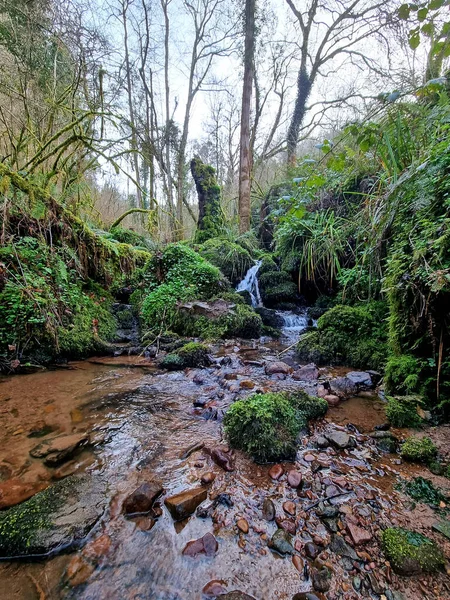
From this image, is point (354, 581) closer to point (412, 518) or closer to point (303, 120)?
point (412, 518)

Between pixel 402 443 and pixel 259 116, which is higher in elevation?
pixel 259 116

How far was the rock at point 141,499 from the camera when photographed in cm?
131

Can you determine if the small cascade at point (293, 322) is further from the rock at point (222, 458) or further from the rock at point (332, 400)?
the rock at point (222, 458)

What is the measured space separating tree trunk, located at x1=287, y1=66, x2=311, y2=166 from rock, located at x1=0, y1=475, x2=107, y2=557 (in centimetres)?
1265

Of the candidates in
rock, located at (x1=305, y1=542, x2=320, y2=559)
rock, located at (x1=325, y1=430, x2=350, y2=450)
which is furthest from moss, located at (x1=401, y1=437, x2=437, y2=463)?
rock, located at (x1=305, y1=542, x2=320, y2=559)

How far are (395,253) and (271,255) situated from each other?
4966 mm

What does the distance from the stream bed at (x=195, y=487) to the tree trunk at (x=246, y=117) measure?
23.7ft

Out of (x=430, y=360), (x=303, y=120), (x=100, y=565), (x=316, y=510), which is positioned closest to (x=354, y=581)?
(x=316, y=510)

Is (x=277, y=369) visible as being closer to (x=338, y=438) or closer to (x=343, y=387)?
(x=343, y=387)

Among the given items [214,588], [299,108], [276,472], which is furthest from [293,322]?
[299,108]

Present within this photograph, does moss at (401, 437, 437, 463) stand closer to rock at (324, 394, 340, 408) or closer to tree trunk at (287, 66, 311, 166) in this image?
rock at (324, 394, 340, 408)

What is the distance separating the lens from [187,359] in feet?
11.1

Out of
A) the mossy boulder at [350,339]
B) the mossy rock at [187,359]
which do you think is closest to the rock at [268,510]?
the mossy rock at [187,359]

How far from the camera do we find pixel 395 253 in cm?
239
